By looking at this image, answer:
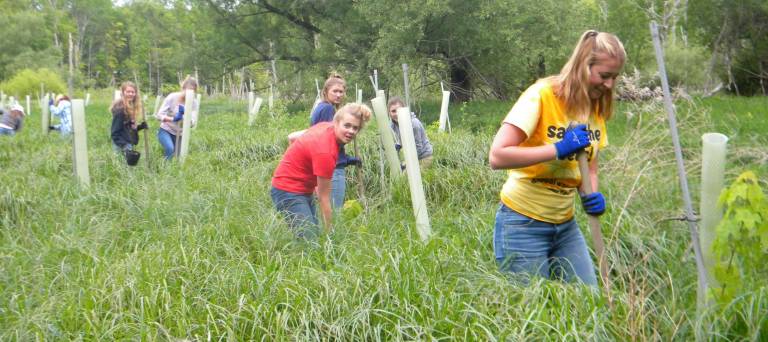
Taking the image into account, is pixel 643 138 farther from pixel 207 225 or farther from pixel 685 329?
pixel 207 225

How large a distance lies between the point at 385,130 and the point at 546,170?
8.68 feet

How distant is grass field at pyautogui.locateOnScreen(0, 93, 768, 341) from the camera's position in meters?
3.02

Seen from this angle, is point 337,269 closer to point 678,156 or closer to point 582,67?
point 582,67

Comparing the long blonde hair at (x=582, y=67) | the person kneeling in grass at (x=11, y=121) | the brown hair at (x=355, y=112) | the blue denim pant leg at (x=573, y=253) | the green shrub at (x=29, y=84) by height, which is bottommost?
the green shrub at (x=29, y=84)

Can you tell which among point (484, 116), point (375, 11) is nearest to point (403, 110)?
point (484, 116)

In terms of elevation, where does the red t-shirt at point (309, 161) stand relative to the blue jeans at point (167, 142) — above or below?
above

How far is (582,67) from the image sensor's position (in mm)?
2803

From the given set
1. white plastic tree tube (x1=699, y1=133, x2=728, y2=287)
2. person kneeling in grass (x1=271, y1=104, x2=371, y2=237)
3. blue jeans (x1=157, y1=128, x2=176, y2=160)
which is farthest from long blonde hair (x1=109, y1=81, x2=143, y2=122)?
white plastic tree tube (x1=699, y1=133, x2=728, y2=287)

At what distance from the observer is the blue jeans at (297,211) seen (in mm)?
4785

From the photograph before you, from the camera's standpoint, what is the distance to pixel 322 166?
14.6ft

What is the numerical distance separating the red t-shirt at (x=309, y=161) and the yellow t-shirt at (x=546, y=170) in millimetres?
1576

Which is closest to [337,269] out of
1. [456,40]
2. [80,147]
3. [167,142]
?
[80,147]

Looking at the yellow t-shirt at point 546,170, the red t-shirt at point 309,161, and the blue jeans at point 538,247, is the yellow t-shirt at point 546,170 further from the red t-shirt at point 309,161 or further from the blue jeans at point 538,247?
the red t-shirt at point 309,161

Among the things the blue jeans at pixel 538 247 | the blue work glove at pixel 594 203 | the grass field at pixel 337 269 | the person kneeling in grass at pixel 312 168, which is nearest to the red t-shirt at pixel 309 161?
the person kneeling in grass at pixel 312 168
